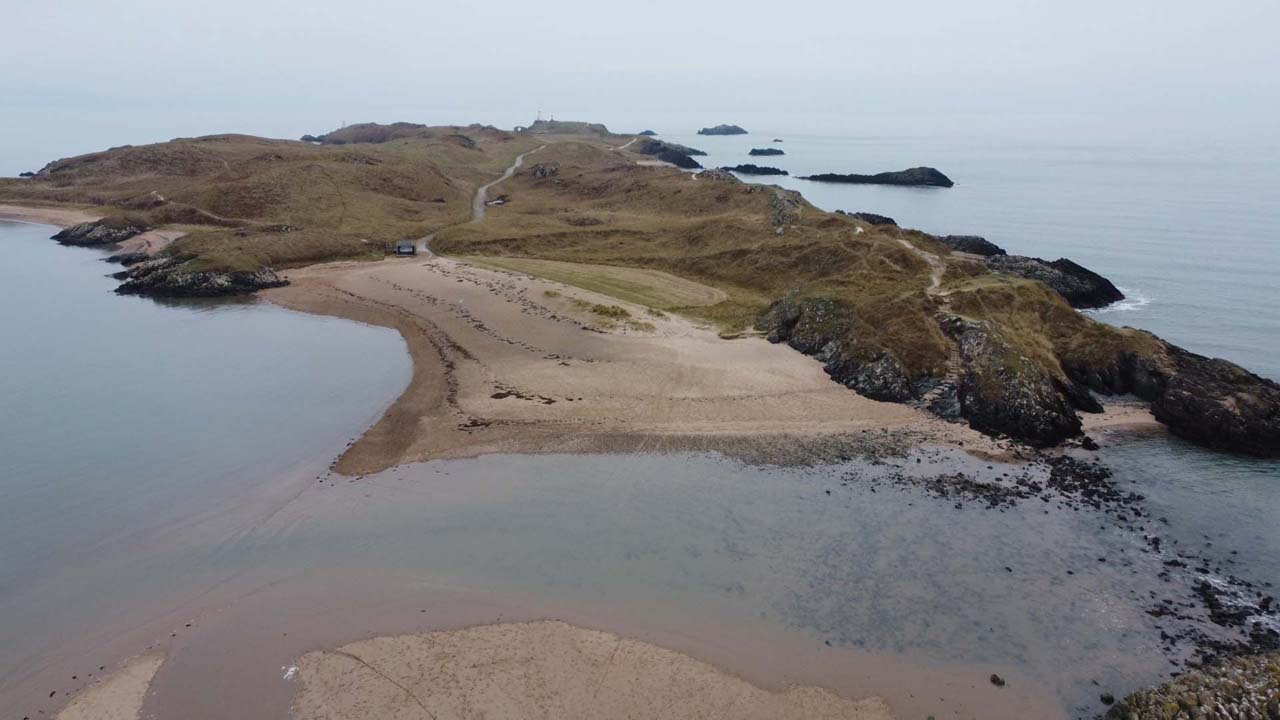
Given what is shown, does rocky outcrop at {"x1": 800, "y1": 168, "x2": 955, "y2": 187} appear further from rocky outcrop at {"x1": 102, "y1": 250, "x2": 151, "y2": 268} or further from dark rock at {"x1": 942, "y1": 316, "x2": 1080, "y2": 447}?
rocky outcrop at {"x1": 102, "y1": 250, "x2": 151, "y2": 268}

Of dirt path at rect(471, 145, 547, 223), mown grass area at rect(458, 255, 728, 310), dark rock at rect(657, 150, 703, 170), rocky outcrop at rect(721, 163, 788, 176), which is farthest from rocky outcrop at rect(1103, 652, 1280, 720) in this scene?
dark rock at rect(657, 150, 703, 170)

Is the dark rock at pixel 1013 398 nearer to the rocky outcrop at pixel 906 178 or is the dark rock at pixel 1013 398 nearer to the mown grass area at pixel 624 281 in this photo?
the mown grass area at pixel 624 281

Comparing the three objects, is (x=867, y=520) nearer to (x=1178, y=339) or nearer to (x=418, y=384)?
(x=418, y=384)

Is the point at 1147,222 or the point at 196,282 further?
the point at 1147,222

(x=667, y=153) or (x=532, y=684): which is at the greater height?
(x=667, y=153)

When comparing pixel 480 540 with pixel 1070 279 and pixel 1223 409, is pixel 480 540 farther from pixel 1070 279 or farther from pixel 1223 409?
pixel 1070 279

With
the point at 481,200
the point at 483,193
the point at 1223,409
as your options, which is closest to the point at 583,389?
the point at 1223,409
